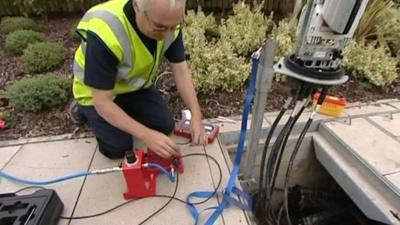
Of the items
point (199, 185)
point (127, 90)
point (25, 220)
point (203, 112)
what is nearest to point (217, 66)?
point (203, 112)

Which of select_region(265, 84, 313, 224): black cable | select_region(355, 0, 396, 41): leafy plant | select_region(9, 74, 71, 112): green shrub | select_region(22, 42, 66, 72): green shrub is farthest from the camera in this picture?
select_region(355, 0, 396, 41): leafy plant

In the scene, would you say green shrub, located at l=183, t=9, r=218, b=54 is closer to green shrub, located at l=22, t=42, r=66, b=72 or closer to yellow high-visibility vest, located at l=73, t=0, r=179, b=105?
yellow high-visibility vest, located at l=73, t=0, r=179, b=105

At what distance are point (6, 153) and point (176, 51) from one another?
1.12 m

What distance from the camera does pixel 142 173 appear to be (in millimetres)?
1298

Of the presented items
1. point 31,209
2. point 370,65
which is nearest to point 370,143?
point 370,65

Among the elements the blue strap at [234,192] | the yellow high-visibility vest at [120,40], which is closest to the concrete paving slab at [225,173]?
the blue strap at [234,192]

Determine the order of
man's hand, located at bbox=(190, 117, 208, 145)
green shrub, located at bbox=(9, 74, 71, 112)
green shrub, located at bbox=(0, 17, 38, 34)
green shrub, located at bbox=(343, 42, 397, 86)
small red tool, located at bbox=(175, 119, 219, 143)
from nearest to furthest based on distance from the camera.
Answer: man's hand, located at bbox=(190, 117, 208, 145), small red tool, located at bbox=(175, 119, 219, 143), green shrub, located at bbox=(9, 74, 71, 112), green shrub, located at bbox=(343, 42, 397, 86), green shrub, located at bbox=(0, 17, 38, 34)

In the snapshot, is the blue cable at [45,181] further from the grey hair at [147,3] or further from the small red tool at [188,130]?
the grey hair at [147,3]

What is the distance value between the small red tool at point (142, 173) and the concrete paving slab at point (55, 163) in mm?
304

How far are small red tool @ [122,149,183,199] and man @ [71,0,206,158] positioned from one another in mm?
73

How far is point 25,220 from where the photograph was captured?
116 cm

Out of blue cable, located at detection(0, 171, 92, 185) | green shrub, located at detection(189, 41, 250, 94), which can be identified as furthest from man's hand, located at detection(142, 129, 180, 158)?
green shrub, located at detection(189, 41, 250, 94)

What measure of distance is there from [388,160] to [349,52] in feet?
3.28

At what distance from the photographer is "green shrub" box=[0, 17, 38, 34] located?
9.37ft
